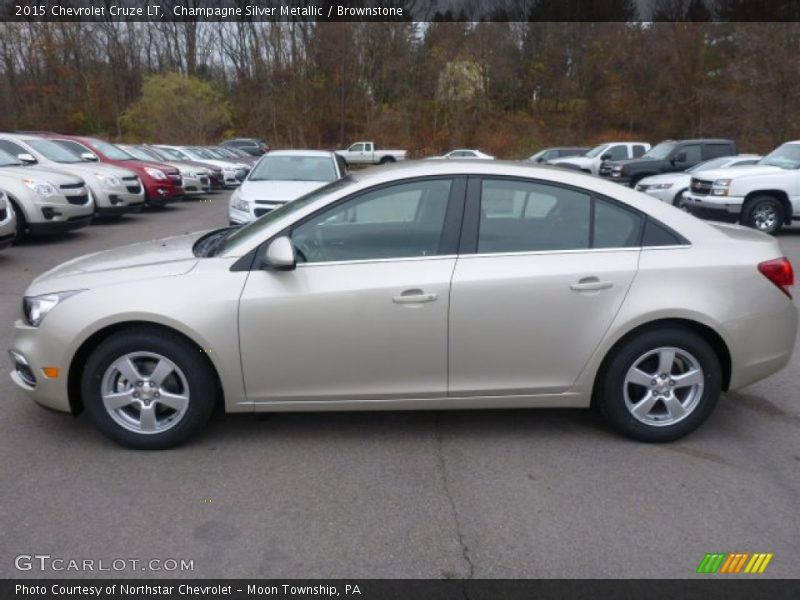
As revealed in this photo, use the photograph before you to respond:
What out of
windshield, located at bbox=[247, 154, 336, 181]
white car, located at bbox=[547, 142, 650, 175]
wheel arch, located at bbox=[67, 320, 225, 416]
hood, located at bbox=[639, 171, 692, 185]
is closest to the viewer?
wheel arch, located at bbox=[67, 320, 225, 416]

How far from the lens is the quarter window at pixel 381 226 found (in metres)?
3.96

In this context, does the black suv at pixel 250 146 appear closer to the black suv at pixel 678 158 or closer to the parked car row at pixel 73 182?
the parked car row at pixel 73 182

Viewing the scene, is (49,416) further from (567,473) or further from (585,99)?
(585,99)

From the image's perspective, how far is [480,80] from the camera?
52.5 metres

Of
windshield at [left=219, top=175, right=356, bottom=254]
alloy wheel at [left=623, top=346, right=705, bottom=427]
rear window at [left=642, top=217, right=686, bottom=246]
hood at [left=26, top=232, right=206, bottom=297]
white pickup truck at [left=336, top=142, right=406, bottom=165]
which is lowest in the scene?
white pickup truck at [left=336, top=142, right=406, bottom=165]

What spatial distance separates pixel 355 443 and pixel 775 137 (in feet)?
108

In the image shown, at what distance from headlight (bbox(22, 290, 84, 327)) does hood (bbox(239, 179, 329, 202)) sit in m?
6.27

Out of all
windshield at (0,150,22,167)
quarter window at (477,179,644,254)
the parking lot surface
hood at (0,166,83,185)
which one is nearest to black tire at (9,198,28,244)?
hood at (0,166,83,185)

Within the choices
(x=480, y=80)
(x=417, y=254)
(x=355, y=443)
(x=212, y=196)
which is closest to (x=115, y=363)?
(x=355, y=443)

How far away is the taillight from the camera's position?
407 cm

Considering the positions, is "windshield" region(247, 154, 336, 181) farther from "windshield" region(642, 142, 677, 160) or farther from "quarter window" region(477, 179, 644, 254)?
"windshield" region(642, 142, 677, 160)
